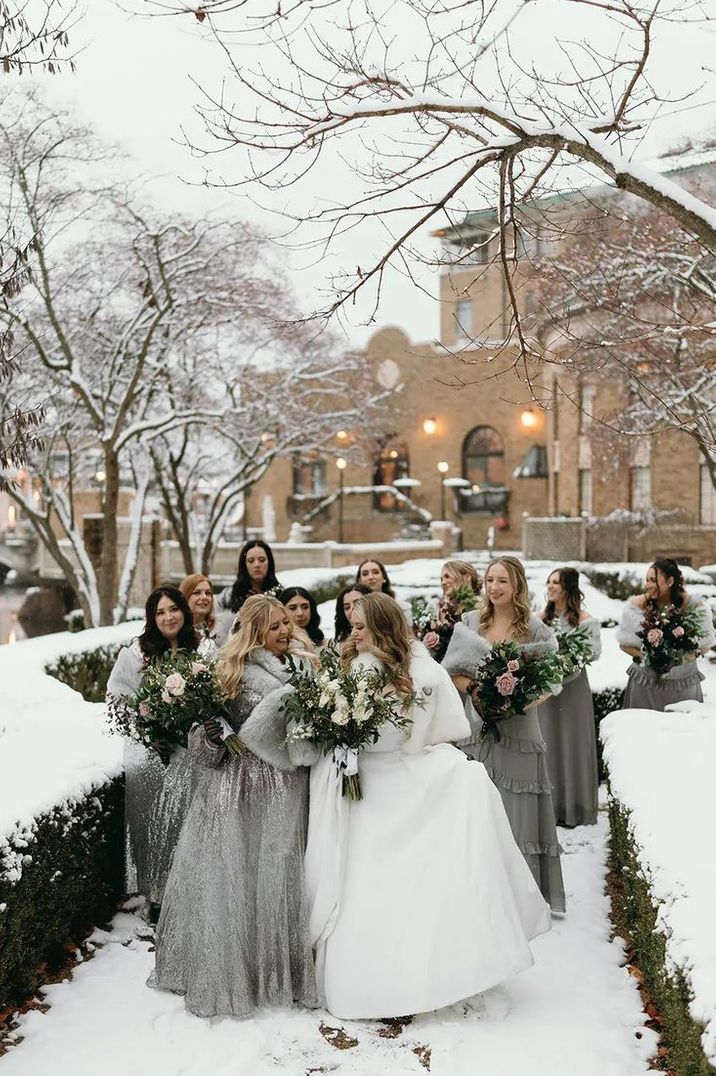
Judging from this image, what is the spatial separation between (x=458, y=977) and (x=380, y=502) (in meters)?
42.9

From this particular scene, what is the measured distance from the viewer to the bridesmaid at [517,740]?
258 inches

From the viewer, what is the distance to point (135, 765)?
6.46 meters

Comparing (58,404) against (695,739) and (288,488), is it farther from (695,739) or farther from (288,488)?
(288,488)

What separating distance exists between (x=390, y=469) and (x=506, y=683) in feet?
140

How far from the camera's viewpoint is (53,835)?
5477 millimetres

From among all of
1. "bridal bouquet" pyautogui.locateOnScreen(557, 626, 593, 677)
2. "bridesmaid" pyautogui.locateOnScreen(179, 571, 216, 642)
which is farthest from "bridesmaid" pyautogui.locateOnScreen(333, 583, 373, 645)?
"bridal bouquet" pyautogui.locateOnScreen(557, 626, 593, 677)

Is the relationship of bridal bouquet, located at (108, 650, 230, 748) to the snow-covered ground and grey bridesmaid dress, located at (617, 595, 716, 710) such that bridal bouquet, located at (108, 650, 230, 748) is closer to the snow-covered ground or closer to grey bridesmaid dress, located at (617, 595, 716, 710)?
the snow-covered ground

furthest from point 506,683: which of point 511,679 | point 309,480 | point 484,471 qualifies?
point 309,480

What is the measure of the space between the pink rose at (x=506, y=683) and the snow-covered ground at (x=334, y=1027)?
1.57 meters

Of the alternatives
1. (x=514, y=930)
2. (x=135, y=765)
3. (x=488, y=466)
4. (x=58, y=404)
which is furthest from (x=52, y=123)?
(x=488, y=466)

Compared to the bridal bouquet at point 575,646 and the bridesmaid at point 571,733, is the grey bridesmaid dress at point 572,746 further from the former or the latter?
the bridal bouquet at point 575,646

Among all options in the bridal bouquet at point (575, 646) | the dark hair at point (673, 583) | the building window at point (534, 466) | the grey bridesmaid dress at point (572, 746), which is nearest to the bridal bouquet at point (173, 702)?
the bridal bouquet at point (575, 646)

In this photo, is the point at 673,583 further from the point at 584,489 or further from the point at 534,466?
the point at 534,466

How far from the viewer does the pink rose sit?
6414 millimetres
